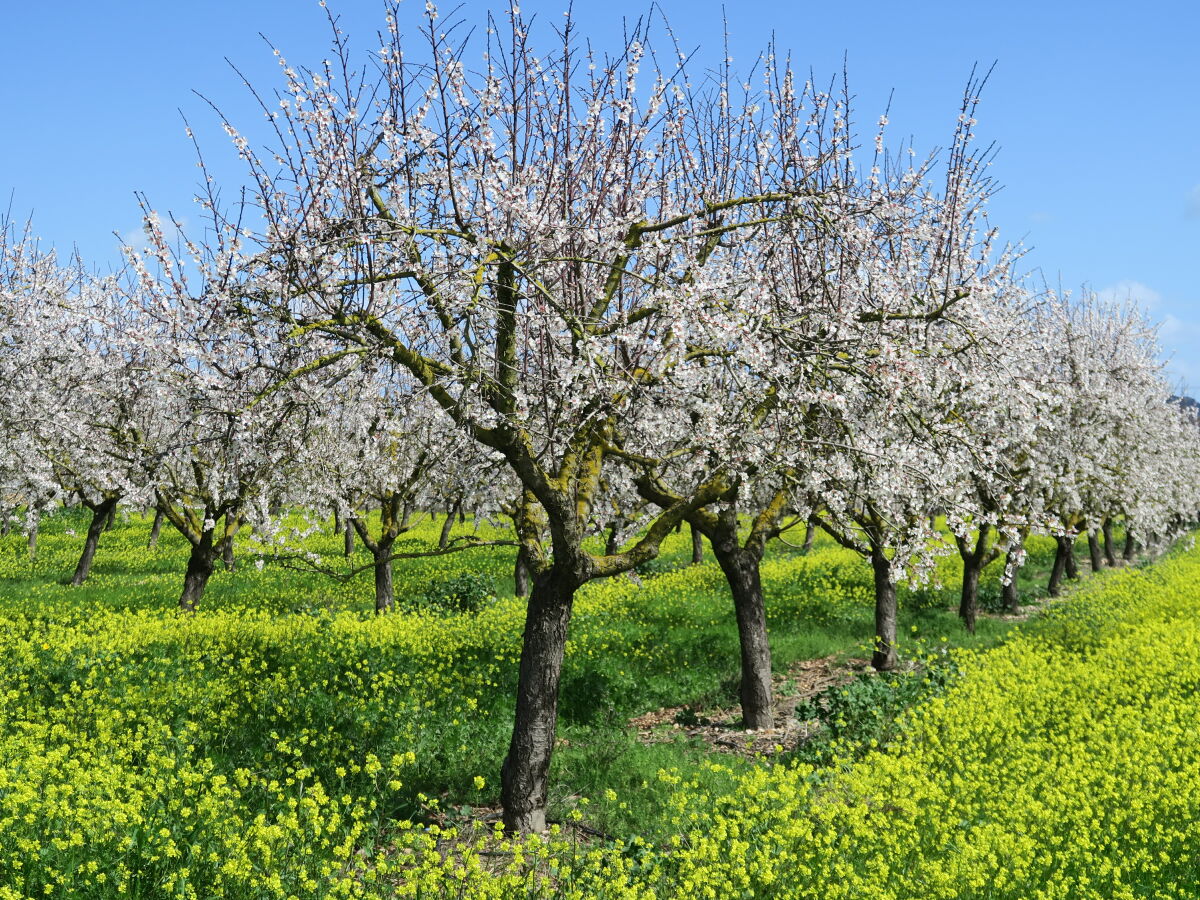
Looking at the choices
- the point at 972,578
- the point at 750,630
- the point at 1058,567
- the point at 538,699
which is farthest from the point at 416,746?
the point at 1058,567

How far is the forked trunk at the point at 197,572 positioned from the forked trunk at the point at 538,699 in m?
11.5

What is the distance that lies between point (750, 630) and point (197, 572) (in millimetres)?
12374

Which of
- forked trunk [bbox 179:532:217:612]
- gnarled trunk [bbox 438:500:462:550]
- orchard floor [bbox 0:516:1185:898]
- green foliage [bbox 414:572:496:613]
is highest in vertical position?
gnarled trunk [bbox 438:500:462:550]

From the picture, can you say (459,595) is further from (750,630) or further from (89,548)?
(89,548)

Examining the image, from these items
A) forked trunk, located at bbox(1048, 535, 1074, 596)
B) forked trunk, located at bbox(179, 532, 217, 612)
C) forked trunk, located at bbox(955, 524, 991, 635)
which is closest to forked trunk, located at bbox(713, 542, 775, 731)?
forked trunk, located at bbox(955, 524, 991, 635)

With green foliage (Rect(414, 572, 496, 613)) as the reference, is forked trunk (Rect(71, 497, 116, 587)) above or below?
above

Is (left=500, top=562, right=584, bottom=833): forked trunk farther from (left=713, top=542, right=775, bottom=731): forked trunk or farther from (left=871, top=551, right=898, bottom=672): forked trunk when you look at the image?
(left=871, top=551, right=898, bottom=672): forked trunk

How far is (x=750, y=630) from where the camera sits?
41.6ft

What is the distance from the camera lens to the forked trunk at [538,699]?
8.53 metres

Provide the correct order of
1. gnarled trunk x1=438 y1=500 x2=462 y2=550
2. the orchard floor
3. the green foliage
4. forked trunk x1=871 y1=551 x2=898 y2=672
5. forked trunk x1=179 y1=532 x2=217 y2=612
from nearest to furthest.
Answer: the orchard floor → forked trunk x1=871 y1=551 x2=898 y2=672 → forked trunk x1=179 y1=532 x2=217 y2=612 → gnarled trunk x1=438 y1=500 x2=462 y2=550 → the green foliage

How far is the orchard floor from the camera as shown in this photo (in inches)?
264

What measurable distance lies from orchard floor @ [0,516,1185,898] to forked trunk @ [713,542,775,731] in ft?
1.41

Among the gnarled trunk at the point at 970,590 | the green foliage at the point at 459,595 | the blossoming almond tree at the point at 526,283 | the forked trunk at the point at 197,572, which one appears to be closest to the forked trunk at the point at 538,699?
the blossoming almond tree at the point at 526,283

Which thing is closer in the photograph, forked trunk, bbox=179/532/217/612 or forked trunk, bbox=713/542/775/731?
forked trunk, bbox=713/542/775/731
